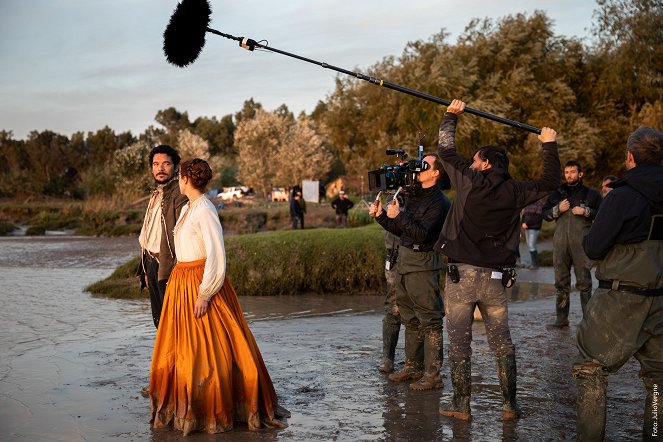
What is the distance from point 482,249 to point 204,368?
2.31 m

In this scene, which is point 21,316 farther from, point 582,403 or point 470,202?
point 582,403

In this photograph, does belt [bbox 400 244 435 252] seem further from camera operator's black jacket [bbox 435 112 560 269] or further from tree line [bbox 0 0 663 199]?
tree line [bbox 0 0 663 199]

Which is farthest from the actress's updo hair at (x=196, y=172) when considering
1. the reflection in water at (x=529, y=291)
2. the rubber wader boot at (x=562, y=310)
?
the reflection in water at (x=529, y=291)

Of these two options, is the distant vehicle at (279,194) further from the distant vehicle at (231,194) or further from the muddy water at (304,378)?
the muddy water at (304,378)

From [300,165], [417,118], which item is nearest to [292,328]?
[417,118]

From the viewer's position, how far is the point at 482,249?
6.00 m

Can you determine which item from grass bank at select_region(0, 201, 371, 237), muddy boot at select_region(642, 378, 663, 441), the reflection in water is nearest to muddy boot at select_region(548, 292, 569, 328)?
the reflection in water

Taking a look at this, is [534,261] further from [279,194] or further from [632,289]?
[279,194]

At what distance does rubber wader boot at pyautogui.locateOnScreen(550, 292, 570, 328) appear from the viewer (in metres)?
10.2

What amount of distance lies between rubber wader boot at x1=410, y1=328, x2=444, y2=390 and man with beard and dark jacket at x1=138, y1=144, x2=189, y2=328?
244 cm

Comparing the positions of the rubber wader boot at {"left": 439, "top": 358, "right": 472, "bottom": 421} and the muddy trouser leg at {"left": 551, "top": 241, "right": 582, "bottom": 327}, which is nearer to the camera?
the rubber wader boot at {"left": 439, "top": 358, "right": 472, "bottom": 421}

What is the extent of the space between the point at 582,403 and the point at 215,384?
2609 mm

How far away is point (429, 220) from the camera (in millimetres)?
7082

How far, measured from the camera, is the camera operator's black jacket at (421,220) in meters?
6.92
